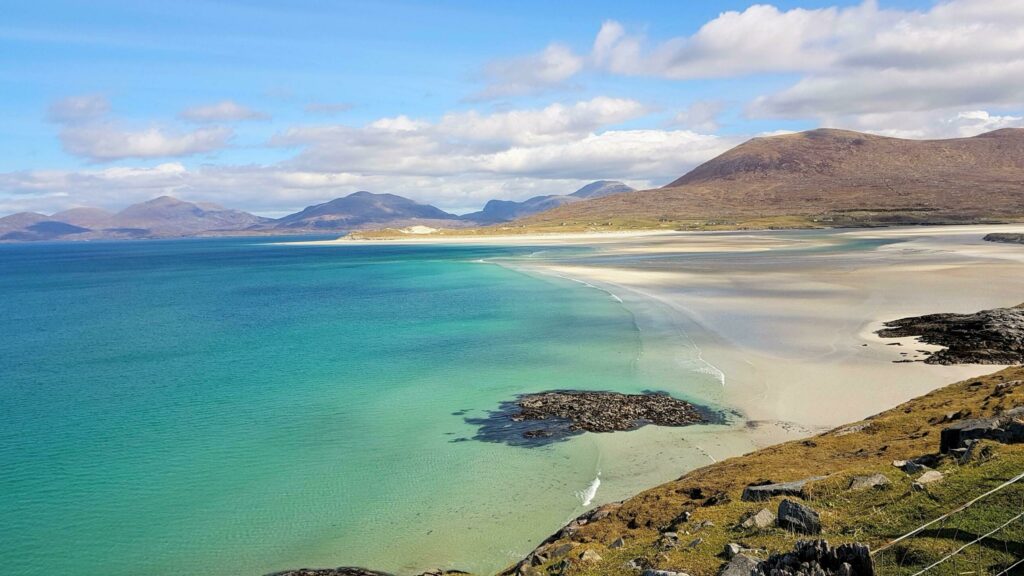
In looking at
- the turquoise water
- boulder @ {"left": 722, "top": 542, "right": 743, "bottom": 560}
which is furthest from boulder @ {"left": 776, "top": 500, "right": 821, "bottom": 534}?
the turquoise water

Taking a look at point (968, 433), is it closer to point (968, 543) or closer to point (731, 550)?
point (968, 543)

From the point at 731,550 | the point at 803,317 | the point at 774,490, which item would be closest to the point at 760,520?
the point at 731,550

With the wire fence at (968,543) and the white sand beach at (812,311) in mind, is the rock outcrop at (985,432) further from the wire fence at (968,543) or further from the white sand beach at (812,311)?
the white sand beach at (812,311)

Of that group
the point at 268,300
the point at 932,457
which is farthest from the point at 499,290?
the point at 932,457

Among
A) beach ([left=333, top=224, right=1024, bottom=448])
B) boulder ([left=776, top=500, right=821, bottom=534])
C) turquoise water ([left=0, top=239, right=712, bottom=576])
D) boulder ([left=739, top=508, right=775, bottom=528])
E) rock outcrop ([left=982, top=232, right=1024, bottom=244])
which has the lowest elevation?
turquoise water ([left=0, top=239, right=712, bottom=576])

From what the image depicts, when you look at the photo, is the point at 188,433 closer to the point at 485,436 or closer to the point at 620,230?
the point at 485,436

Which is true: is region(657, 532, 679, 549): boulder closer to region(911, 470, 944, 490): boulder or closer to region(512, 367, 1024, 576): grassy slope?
region(512, 367, 1024, 576): grassy slope

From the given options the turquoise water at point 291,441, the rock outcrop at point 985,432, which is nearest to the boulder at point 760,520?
the rock outcrop at point 985,432
